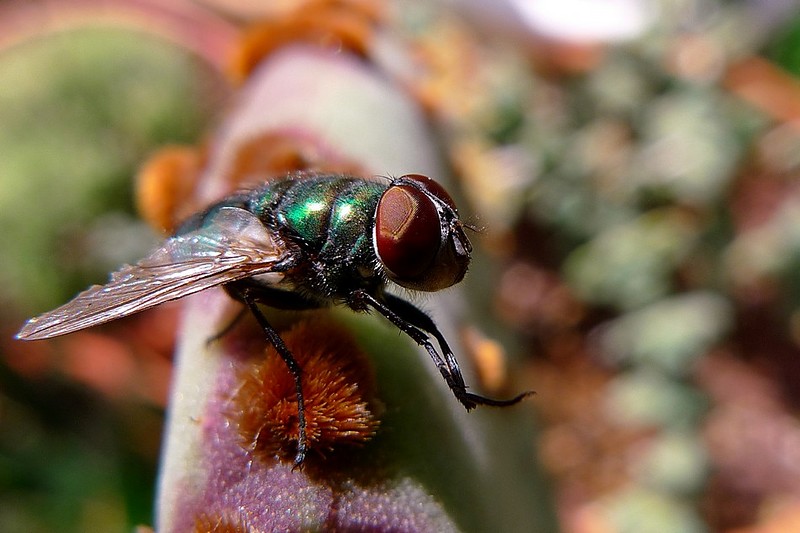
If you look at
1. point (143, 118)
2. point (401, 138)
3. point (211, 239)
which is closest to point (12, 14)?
point (143, 118)

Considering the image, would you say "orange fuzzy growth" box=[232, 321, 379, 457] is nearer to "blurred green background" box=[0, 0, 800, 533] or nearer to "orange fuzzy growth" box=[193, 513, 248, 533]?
"orange fuzzy growth" box=[193, 513, 248, 533]

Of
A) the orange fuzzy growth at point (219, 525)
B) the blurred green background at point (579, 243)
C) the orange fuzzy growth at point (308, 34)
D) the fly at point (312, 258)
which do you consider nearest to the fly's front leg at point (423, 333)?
the fly at point (312, 258)

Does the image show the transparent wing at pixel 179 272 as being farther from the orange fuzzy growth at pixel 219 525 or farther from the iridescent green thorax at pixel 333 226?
the orange fuzzy growth at pixel 219 525

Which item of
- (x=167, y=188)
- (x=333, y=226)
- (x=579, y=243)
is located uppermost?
(x=333, y=226)

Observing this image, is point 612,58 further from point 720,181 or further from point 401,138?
point 401,138

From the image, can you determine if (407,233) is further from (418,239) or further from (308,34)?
(308,34)

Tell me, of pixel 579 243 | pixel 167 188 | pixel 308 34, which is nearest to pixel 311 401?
pixel 167 188

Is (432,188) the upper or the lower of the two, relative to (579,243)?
upper
